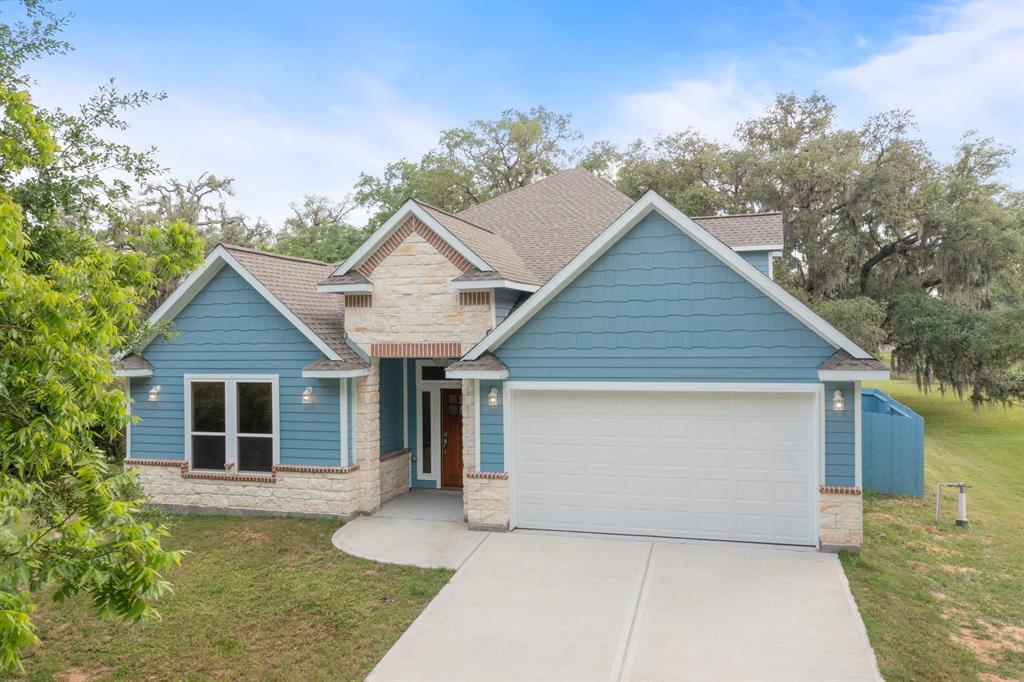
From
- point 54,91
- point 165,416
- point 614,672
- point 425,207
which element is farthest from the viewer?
point 165,416

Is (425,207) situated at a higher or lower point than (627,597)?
higher

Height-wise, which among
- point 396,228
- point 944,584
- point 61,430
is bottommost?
point 944,584

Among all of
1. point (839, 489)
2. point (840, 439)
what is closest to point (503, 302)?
point (840, 439)

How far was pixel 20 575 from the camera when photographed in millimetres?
3541

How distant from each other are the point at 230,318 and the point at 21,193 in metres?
5.51

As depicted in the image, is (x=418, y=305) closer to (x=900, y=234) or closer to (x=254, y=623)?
(x=254, y=623)

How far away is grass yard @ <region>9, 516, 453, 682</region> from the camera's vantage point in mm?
6617

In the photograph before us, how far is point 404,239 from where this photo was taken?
11.8m

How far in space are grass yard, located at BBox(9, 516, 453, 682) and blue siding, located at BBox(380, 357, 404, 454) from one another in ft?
10.1

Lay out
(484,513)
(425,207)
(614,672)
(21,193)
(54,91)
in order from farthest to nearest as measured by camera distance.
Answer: (425,207), (484,513), (54,91), (21,193), (614,672)

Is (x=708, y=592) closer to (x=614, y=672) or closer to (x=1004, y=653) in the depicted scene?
(x=614, y=672)

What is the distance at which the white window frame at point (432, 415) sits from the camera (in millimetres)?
13734

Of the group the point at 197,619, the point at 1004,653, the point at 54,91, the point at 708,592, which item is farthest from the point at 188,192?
the point at 1004,653

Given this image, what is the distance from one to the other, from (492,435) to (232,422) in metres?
4.81
